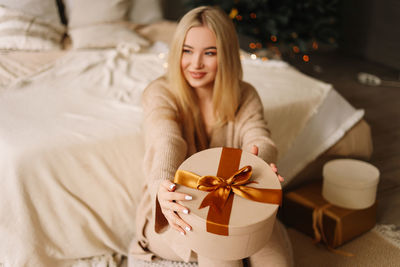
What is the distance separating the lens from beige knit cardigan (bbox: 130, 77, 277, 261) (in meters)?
1.05

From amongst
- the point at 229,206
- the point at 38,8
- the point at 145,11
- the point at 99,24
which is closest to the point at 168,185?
the point at 229,206

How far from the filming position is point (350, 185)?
1428 millimetres

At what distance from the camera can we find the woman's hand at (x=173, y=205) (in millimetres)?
859

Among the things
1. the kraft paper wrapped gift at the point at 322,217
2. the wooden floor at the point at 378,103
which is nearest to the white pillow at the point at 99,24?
the kraft paper wrapped gift at the point at 322,217

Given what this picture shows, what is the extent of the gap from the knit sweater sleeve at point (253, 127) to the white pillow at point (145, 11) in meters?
1.65

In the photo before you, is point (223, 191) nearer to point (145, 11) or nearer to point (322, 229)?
point (322, 229)

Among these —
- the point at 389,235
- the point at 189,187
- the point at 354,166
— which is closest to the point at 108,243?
the point at 189,187

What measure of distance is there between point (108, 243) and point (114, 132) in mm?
407

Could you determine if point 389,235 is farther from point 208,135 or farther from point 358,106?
point 358,106

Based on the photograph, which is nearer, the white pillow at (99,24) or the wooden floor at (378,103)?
the wooden floor at (378,103)

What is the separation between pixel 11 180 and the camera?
→ 3.94ft

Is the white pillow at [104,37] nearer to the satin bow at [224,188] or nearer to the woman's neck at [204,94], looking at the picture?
the woman's neck at [204,94]

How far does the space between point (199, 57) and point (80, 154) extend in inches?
21.0

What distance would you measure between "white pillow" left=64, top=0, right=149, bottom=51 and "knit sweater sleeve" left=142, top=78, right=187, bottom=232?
996mm
